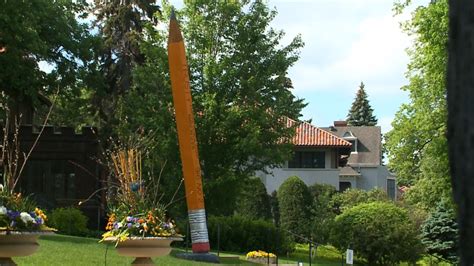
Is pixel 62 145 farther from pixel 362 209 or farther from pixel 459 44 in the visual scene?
pixel 459 44

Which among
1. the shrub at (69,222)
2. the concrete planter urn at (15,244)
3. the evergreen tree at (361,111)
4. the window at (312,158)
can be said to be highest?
the evergreen tree at (361,111)

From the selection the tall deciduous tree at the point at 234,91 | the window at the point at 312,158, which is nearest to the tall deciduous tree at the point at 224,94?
the tall deciduous tree at the point at 234,91

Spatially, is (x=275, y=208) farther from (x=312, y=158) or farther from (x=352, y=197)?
(x=312, y=158)

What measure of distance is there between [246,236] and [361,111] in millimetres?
77987

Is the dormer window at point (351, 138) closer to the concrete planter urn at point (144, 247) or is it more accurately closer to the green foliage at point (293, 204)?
the green foliage at point (293, 204)

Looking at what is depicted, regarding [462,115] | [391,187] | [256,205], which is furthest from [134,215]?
[391,187]

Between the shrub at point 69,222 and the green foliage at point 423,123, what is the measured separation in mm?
13585

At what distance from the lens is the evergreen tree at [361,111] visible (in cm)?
10281

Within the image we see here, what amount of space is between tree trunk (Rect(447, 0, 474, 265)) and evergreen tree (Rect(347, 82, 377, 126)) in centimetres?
9998

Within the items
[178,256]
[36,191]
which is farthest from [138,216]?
[36,191]

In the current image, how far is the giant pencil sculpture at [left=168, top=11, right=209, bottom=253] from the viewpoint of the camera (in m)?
18.6

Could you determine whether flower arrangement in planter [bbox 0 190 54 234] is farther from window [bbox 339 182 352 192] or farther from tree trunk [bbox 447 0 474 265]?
window [bbox 339 182 352 192]

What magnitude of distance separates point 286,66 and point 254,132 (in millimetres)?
3448

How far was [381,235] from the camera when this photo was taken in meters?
26.4
